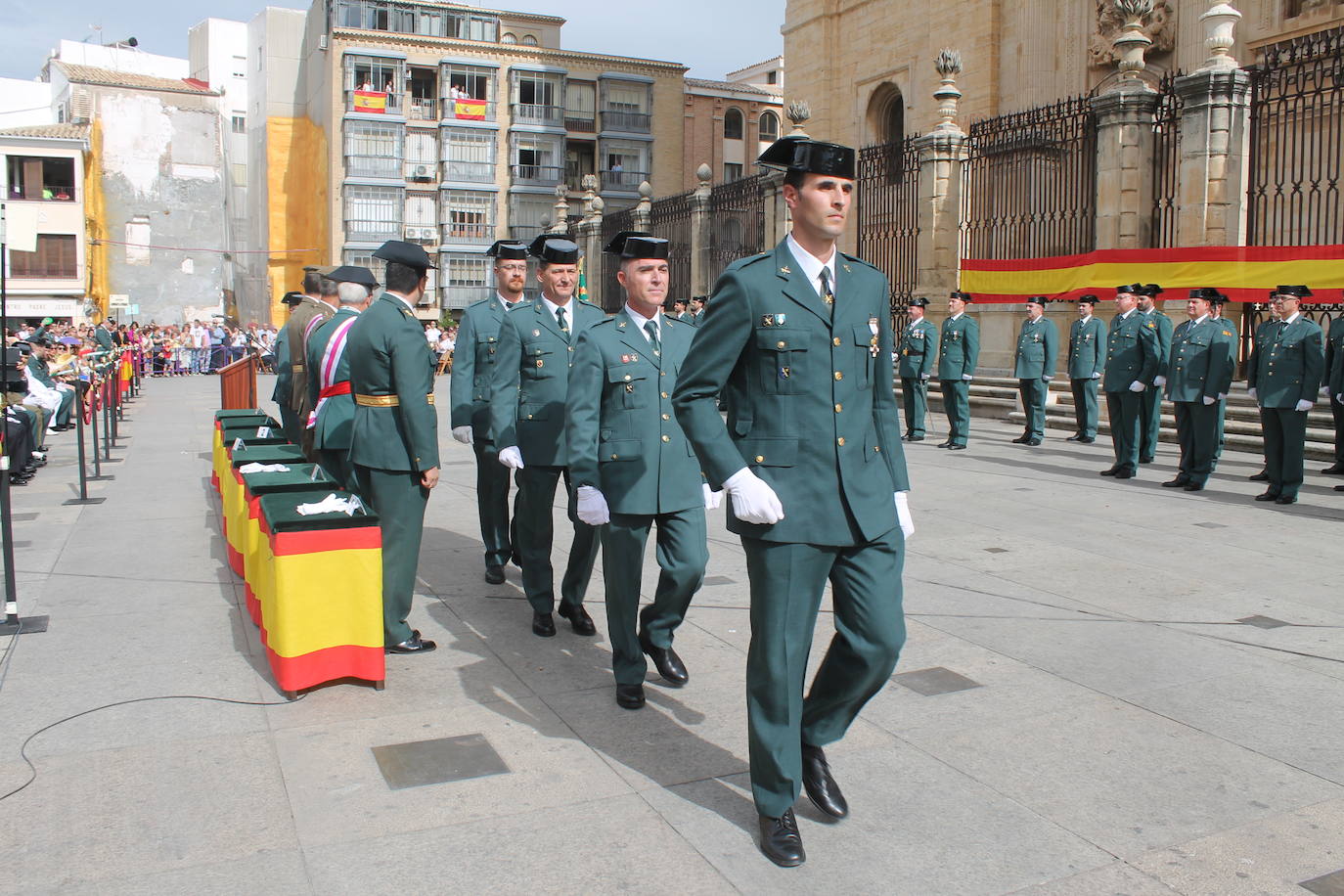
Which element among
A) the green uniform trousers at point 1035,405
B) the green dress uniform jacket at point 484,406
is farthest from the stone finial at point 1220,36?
the green dress uniform jacket at point 484,406

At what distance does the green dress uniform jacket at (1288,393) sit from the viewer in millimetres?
10195

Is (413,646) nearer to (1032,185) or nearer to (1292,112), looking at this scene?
(1292,112)

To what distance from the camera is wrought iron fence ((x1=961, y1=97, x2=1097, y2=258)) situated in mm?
17969

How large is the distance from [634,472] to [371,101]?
48.6m

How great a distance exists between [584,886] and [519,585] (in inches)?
158

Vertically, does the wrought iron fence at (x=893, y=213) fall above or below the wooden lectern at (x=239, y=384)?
above

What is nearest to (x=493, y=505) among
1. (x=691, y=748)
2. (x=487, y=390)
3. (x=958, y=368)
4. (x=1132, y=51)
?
(x=487, y=390)

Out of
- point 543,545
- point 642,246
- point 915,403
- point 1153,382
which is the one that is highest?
point 642,246

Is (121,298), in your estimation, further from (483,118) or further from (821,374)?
(821,374)

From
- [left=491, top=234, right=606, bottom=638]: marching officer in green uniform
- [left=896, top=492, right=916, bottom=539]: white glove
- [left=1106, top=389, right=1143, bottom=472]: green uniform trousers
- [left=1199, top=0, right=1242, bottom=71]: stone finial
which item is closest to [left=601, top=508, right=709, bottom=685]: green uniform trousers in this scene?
[left=491, top=234, right=606, bottom=638]: marching officer in green uniform

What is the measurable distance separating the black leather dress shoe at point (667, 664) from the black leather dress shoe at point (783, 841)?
64.5 inches

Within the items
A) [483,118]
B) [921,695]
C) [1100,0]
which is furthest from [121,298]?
[921,695]

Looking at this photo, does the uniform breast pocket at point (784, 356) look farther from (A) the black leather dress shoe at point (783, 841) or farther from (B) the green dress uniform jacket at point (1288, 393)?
(B) the green dress uniform jacket at point (1288, 393)

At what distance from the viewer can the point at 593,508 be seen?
503 centimetres
